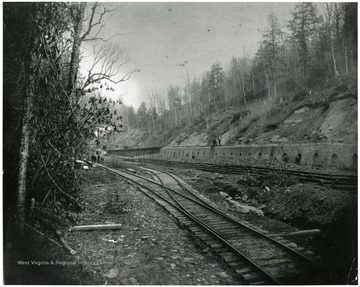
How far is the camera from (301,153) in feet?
61.4

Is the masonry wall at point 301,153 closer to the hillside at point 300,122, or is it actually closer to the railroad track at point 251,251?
the hillside at point 300,122

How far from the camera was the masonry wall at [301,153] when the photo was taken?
1516 cm

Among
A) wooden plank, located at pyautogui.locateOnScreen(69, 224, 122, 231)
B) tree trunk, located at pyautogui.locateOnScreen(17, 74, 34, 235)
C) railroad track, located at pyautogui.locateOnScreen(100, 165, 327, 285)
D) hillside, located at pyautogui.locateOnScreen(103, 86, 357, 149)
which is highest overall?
hillside, located at pyautogui.locateOnScreen(103, 86, 357, 149)

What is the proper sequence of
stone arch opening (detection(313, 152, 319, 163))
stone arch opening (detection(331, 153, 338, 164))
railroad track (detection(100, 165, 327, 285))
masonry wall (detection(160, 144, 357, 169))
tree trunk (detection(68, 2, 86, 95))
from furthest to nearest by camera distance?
1. stone arch opening (detection(313, 152, 319, 163))
2. stone arch opening (detection(331, 153, 338, 164))
3. masonry wall (detection(160, 144, 357, 169))
4. tree trunk (detection(68, 2, 86, 95))
5. railroad track (detection(100, 165, 327, 285))

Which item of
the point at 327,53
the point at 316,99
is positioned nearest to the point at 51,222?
the point at 316,99

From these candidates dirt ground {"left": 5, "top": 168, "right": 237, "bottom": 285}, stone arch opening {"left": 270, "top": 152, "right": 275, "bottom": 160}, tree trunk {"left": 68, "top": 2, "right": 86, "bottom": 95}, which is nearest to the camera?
dirt ground {"left": 5, "top": 168, "right": 237, "bottom": 285}


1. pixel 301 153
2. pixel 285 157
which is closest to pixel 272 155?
pixel 285 157

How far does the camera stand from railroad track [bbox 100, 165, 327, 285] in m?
4.56

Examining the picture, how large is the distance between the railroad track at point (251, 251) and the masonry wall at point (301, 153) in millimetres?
10096

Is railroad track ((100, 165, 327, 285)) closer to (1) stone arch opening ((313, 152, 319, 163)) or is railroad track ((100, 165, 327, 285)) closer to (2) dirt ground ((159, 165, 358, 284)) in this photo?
(2) dirt ground ((159, 165, 358, 284))

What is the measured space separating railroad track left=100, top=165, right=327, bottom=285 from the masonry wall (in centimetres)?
1010

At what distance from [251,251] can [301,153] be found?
14957mm

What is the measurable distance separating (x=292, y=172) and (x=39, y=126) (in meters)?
12.5

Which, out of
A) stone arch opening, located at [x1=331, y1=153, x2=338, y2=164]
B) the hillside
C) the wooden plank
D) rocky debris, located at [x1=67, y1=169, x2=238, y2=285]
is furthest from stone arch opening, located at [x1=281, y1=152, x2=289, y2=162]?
the wooden plank
